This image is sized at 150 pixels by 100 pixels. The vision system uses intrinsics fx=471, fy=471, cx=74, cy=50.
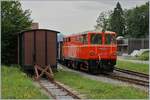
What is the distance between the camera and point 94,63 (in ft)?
101

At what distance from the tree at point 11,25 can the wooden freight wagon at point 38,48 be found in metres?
4.60

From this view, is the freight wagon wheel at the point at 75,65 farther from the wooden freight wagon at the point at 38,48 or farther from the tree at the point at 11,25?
the wooden freight wagon at the point at 38,48

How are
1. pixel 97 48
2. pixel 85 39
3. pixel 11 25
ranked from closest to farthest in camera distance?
pixel 97 48, pixel 85 39, pixel 11 25

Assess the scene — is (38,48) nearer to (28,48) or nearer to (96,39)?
(28,48)

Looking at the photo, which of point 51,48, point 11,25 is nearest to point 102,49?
point 51,48

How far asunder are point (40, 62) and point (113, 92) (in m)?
11.5

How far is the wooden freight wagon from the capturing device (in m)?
27.0

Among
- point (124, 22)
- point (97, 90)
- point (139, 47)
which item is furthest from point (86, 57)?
point (124, 22)

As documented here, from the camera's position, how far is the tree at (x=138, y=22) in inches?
4882

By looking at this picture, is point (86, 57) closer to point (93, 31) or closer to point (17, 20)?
point (93, 31)

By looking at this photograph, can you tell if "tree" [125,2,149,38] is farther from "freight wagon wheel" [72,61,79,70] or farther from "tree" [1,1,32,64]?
"tree" [1,1,32,64]

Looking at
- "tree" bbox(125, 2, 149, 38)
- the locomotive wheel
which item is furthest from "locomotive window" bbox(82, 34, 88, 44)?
"tree" bbox(125, 2, 149, 38)

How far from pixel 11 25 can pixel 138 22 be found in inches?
3840

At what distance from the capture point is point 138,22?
127m
